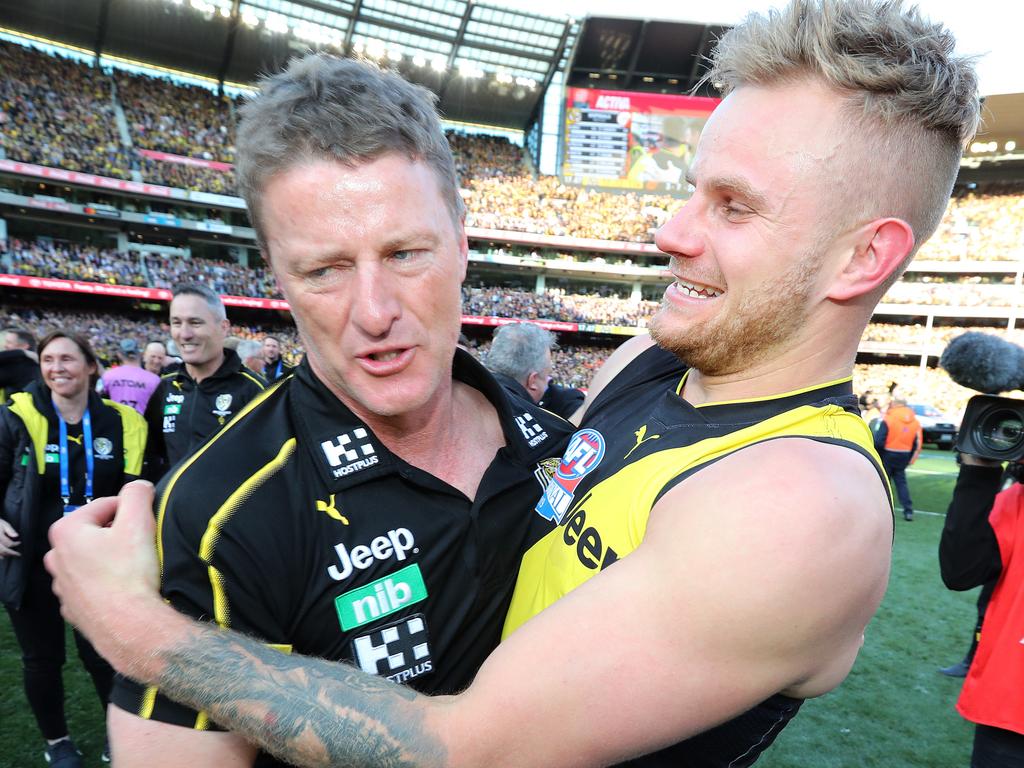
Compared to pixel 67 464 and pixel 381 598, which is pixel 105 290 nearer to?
pixel 67 464

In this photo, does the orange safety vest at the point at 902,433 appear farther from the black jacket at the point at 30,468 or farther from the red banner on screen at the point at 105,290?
the red banner on screen at the point at 105,290

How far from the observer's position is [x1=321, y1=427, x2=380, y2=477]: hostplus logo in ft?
5.05

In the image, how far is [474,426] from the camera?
200 centimetres

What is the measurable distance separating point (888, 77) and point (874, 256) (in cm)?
40

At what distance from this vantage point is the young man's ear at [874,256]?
151cm

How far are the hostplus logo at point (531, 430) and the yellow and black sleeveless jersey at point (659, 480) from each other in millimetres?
228

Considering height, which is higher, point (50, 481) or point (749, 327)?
point (749, 327)

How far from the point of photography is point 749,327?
1.55 meters

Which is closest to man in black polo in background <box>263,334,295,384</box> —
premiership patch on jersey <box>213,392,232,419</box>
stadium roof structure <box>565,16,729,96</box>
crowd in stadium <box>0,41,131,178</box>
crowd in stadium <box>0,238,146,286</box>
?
premiership patch on jersey <box>213,392,232,419</box>

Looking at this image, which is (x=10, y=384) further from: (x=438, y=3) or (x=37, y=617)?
(x=438, y=3)

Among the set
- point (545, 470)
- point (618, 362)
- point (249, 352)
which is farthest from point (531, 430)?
point (249, 352)

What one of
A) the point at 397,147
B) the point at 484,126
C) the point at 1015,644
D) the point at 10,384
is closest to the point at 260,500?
the point at 397,147

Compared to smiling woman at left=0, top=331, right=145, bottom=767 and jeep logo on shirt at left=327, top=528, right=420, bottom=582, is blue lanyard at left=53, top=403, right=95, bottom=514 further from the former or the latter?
jeep logo on shirt at left=327, top=528, right=420, bottom=582

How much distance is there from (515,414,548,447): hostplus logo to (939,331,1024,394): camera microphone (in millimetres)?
1826
